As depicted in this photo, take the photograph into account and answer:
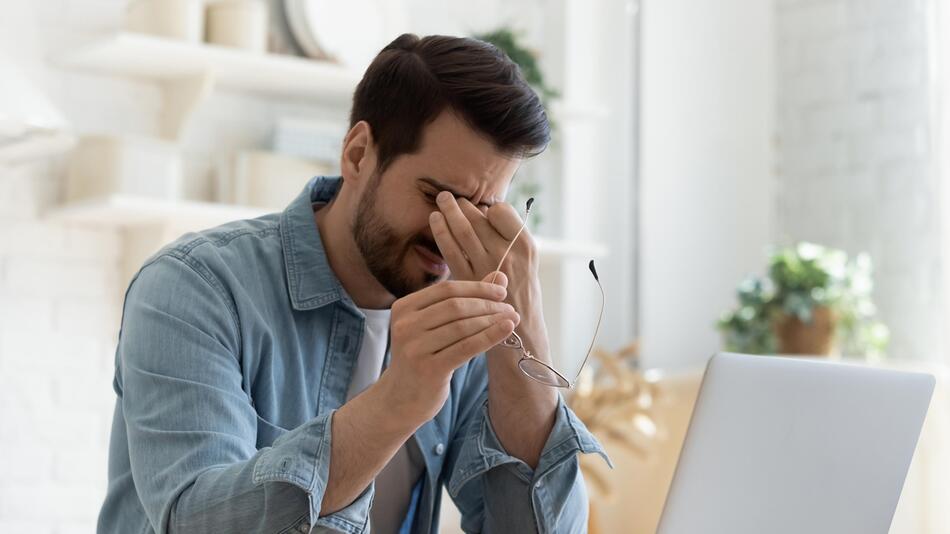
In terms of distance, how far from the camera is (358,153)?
1435mm

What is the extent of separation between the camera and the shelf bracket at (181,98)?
2.40m

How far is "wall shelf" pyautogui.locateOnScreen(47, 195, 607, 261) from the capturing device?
2.22 metres

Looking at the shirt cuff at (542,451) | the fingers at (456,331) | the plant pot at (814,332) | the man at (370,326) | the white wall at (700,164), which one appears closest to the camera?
the fingers at (456,331)

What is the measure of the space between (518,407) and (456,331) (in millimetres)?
359

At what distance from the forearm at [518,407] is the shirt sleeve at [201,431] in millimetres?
291

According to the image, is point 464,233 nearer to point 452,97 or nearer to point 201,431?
point 452,97

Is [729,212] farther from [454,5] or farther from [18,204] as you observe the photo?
[18,204]

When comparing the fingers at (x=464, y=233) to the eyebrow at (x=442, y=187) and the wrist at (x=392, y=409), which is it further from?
the wrist at (x=392, y=409)

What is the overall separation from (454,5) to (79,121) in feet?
3.26

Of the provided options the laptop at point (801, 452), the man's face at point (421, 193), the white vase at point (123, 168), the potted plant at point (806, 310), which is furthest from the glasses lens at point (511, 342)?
the potted plant at point (806, 310)

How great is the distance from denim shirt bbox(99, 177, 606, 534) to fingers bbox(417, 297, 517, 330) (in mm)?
153

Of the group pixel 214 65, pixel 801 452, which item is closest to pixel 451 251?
pixel 801 452

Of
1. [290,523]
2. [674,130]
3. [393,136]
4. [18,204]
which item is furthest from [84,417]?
[674,130]

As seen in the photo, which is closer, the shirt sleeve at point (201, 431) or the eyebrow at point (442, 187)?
the shirt sleeve at point (201, 431)
